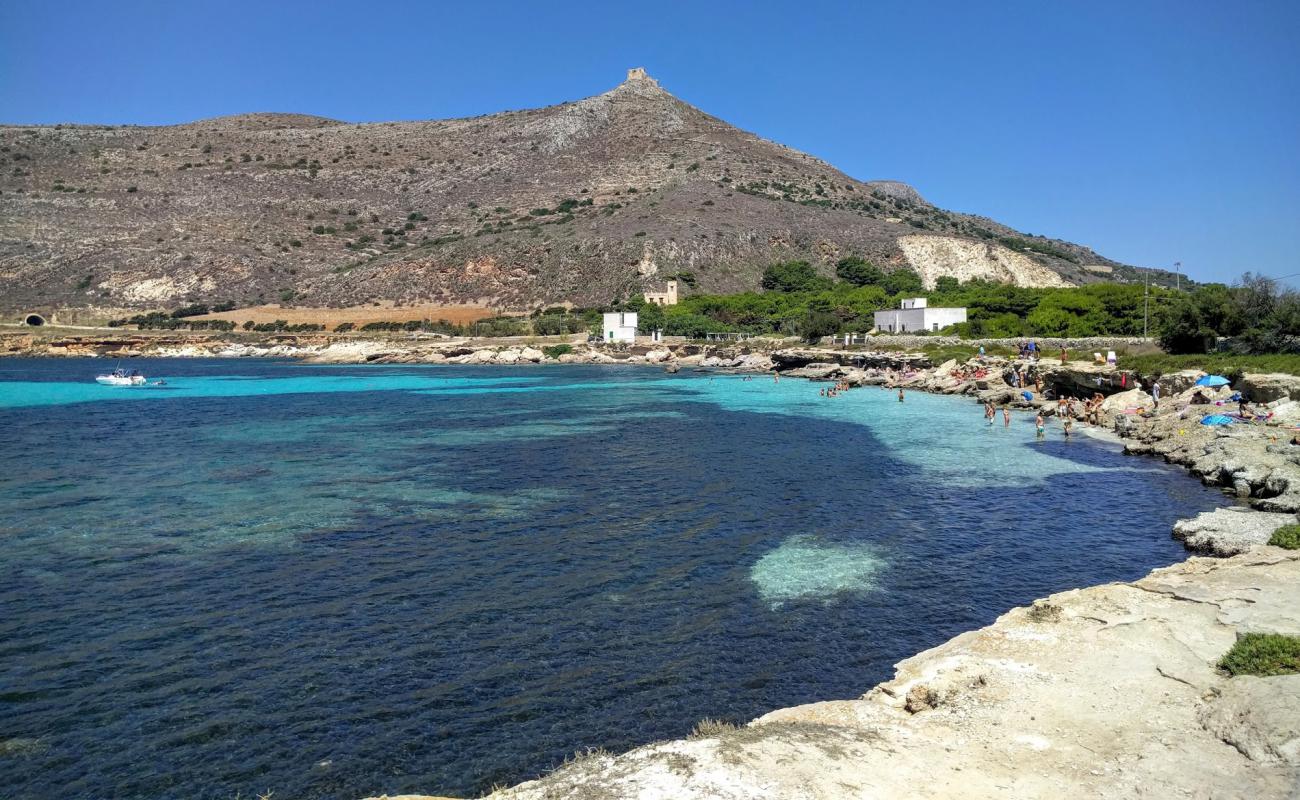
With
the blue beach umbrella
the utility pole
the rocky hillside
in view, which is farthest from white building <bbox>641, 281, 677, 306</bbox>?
the blue beach umbrella

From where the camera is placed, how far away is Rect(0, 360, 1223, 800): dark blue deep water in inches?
372

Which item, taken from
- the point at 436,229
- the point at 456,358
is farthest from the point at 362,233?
the point at 456,358

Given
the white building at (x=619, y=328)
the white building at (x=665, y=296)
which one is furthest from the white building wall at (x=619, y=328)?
the white building at (x=665, y=296)

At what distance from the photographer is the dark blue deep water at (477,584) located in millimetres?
9453

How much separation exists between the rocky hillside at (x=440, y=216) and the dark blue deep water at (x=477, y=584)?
85.5 metres

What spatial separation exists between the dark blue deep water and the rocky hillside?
85.5 m

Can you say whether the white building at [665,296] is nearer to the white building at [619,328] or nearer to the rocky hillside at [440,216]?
the rocky hillside at [440,216]

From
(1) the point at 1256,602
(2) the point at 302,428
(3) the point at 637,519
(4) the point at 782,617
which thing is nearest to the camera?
(1) the point at 1256,602

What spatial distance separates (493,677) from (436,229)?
130 m

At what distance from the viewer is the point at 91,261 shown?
114 m

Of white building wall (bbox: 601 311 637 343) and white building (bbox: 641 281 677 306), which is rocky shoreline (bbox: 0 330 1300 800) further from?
white building (bbox: 641 281 677 306)

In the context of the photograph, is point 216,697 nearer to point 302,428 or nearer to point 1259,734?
point 1259,734

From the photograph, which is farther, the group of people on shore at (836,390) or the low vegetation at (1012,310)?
the group of people on shore at (836,390)

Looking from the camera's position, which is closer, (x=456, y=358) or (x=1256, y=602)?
(x=1256, y=602)
